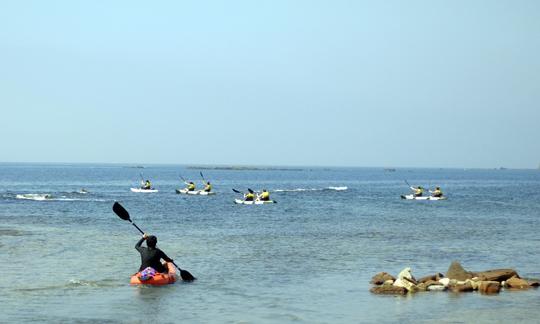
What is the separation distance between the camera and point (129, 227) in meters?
44.7

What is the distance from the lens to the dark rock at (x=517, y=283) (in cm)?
2323

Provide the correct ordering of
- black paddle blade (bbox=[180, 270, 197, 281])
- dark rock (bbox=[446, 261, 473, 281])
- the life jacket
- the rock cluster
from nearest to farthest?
the rock cluster, dark rock (bbox=[446, 261, 473, 281]), the life jacket, black paddle blade (bbox=[180, 270, 197, 281])

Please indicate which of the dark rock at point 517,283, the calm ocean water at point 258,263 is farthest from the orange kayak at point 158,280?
the dark rock at point 517,283

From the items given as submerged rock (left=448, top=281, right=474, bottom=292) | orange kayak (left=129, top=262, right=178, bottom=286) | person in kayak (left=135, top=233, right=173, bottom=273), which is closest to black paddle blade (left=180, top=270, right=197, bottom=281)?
orange kayak (left=129, top=262, right=178, bottom=286)

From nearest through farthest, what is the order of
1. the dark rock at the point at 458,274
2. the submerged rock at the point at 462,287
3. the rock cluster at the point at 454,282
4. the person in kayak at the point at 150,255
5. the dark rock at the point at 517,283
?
the rock cluster at the point at 454,282 → the submerged rock at the point at 462,287 → the dark rock at the point at 517,283 → the dark rock at the point at 458,274 → the person in kayak at the point at 150,255

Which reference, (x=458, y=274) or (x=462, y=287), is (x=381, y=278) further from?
(x=462, y=287)

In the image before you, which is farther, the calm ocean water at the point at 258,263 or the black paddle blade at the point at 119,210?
the black paddle blade at the point at 119,210

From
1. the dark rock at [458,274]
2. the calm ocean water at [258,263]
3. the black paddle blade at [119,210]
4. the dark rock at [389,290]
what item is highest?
the black paddle blade at [119,210]

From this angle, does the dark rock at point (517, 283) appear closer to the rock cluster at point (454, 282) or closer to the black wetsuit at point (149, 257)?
the rock cluster at point (454, 282)

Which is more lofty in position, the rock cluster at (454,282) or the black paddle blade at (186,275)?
the rock cluster at (454,282)

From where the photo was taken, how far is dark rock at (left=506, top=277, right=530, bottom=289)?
76.2 feet

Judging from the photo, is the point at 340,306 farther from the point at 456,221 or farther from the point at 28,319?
the point at 456,221

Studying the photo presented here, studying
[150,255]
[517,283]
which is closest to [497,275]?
[517,283]

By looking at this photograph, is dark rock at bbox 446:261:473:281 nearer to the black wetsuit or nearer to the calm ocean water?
the calm ocean water
